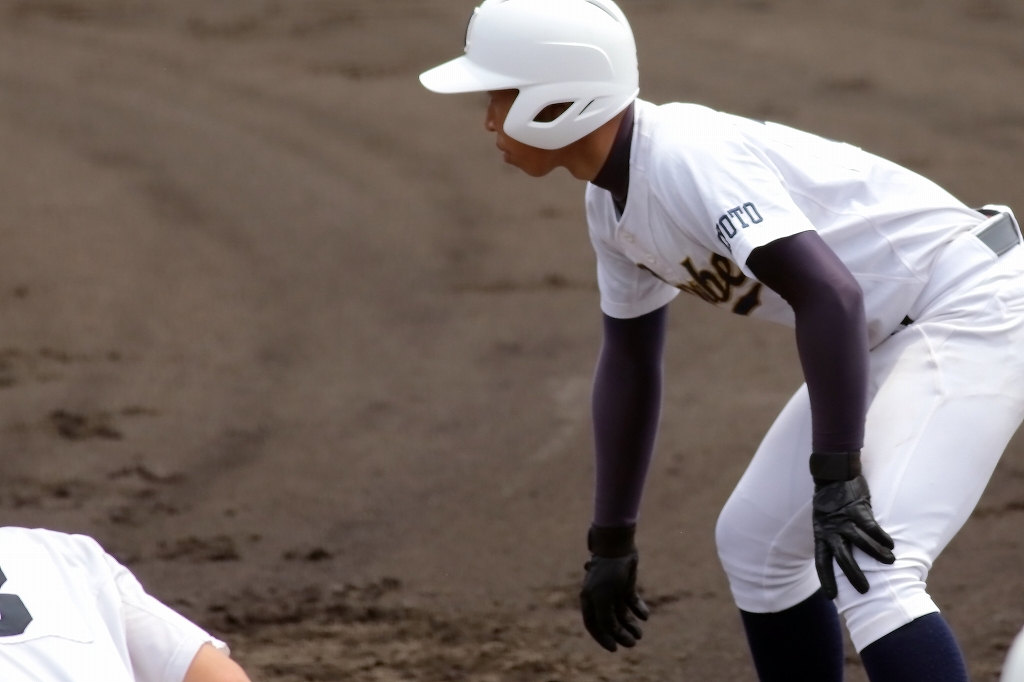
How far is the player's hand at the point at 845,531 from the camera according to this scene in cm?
213

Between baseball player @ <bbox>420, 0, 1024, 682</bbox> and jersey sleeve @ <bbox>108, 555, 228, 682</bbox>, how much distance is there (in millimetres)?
961

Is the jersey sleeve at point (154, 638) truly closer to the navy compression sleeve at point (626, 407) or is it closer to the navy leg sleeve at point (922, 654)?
the navy leg sleeve at point (922, 654)

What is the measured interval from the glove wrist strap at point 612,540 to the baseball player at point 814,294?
0.31m

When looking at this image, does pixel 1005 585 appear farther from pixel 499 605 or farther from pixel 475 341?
pixel 475 341

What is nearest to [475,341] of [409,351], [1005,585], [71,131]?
[409,351]

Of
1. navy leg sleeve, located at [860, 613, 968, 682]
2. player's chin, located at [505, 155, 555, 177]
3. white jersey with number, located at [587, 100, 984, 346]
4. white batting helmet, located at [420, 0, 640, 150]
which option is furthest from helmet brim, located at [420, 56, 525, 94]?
navy leg sleeve, located at [860, 613, 968, 682]

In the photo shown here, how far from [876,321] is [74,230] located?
4.53 metres

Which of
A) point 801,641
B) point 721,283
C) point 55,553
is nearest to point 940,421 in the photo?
point 721,283

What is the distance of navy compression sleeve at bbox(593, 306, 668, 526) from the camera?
2756 mm

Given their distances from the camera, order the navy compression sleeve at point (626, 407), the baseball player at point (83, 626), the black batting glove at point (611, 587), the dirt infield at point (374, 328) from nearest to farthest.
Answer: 1. the baseball player at point (83, 626)
2. the navy compression sleeve at point (626, 407)
3. the black batting glove at point (611, 587)
4. the dirt infield at point (374, 328)

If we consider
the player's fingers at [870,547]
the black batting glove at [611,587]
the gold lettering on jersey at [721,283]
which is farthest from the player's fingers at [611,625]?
the player's fingers at [870,547]

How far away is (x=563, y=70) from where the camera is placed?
235 centimetres

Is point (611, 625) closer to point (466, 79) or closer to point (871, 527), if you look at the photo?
point (871, 527)

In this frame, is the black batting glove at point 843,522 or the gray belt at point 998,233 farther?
the gray belt at point 998,233
